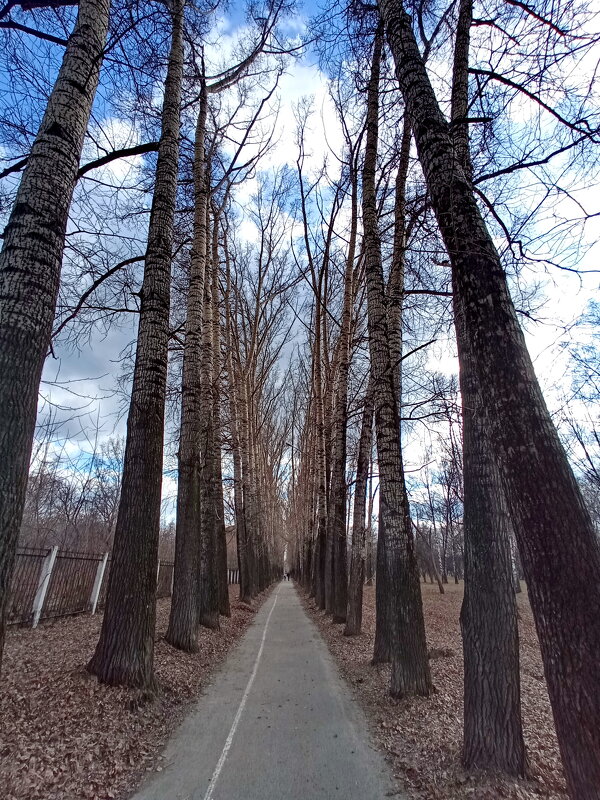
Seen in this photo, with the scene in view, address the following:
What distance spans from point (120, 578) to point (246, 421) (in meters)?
13.0

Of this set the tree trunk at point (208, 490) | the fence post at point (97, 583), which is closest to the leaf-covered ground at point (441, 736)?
the tree trunk at point (208, 490)

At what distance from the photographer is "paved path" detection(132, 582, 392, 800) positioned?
3639 millimetres

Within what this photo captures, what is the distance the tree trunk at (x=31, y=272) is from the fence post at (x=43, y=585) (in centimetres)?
771

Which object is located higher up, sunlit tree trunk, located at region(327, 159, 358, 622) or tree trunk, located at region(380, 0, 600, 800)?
sunlit tree trunk, located at region(327, 159, 358, 622)

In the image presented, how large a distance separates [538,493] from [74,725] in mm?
4713

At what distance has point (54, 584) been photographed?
9.34 m

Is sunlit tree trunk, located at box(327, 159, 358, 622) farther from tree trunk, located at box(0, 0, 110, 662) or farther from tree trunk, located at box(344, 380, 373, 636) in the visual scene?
tree trunk, located at box(0, 0, 110, 662)

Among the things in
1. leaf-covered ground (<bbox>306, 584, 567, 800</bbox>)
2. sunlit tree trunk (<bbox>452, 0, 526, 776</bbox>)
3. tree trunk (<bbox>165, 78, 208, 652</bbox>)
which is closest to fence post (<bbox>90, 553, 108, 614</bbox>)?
tree trunk (<bbox>165, 78, 208, 652</bbox>)

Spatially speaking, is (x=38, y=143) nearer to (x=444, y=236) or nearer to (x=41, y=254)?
(x=41, y=254)

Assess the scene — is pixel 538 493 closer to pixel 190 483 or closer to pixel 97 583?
pixel 190 483

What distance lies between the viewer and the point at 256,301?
64.4 ft

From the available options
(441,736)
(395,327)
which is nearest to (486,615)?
(441,736)

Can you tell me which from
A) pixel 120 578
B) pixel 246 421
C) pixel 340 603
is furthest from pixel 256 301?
pixel 120 578

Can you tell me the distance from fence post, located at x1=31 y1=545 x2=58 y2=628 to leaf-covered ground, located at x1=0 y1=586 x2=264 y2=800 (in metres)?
2.36
